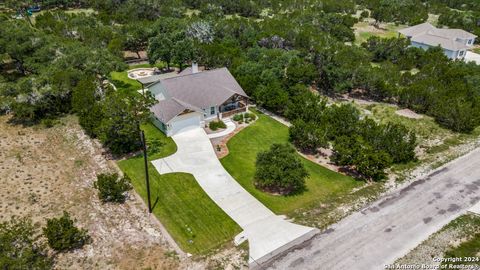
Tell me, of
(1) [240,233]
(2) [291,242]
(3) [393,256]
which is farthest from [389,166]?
(1) [240,233]

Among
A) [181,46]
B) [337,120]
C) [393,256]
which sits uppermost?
[181,46]

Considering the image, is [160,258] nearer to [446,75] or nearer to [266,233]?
[266,233]

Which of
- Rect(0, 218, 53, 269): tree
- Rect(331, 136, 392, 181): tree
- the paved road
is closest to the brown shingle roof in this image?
Rect(331, 136, 392, 181): tree

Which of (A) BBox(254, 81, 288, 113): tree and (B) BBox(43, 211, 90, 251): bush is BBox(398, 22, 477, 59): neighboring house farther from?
(B) BBox(43, 211, 90, 251): bush

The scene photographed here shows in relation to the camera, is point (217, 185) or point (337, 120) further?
point (337, 120)

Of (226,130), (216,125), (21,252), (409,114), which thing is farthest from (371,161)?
(21,252)

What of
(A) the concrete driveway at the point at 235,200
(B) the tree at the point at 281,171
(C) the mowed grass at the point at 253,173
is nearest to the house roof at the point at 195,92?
(A) the concrete driveway at the point at 235,200

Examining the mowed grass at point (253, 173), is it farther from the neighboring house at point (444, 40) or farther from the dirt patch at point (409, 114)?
the neighboring house at point (444, 40)

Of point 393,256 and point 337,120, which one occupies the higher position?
point 337,120
